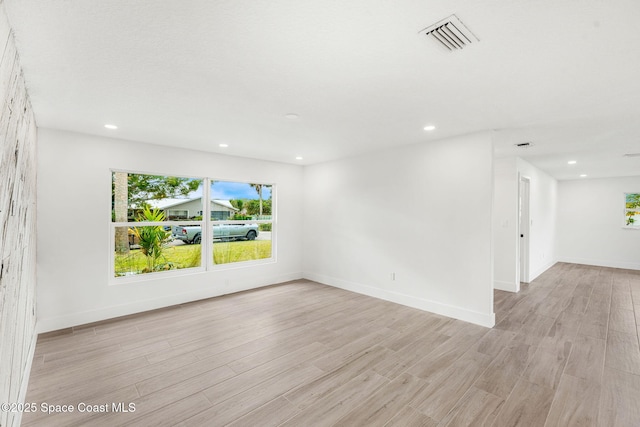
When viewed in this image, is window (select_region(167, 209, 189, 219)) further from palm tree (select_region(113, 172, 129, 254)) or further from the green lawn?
palm tree (select_region(113, 172, 129, 254))

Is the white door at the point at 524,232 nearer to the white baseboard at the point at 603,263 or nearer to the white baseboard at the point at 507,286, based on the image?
the white baseboard at the point at 507,286

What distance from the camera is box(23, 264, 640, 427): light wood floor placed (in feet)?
6.79

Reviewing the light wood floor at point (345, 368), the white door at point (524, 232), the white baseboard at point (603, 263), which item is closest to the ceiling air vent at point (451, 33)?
the light wood floor at point (345, 368)

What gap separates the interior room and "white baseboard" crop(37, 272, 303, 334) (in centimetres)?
3

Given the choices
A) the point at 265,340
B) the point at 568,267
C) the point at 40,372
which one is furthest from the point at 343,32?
the point at 568,267

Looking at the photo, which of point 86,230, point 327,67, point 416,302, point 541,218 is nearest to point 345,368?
point 416,302

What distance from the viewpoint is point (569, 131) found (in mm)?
3559

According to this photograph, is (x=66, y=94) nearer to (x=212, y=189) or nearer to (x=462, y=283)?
(x=212, y=189)

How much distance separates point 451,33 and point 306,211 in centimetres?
480

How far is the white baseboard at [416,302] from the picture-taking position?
3.68 metres

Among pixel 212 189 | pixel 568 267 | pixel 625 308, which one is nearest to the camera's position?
pixel 625 308

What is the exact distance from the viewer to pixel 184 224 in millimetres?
4688

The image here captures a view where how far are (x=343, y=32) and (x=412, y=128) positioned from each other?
85.4 inches

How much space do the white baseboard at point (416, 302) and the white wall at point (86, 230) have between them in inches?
93.7
